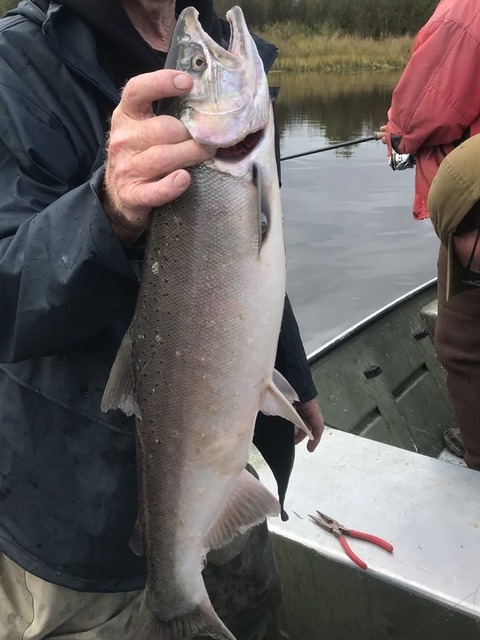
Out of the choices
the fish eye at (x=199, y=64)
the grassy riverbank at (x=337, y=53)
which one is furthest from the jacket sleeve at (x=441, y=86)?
the grassy riverbank at (x=337, y=53)

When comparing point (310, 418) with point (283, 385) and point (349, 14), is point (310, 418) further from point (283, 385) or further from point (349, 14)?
point (349, 14)

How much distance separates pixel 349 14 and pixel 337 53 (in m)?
3.74

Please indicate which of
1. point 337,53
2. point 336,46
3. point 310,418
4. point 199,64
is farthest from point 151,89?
point 336,46

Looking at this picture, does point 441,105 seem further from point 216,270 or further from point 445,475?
point 216,270

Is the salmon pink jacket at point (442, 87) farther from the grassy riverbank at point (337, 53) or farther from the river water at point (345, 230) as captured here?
the grassy riverbank at point (337, 53)

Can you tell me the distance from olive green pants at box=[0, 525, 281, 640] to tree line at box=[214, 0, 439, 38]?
101 feet

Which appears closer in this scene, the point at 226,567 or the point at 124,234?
the point at 124,234

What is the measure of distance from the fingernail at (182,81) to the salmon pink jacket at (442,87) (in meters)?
2.28

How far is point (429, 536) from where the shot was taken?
229cm

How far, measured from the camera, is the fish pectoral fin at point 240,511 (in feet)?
5.48

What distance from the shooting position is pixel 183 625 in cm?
173

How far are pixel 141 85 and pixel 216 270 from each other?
0.39 m

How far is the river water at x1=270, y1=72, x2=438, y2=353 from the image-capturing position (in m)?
8.41

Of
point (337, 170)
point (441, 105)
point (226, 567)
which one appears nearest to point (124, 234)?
point (226, 567)
